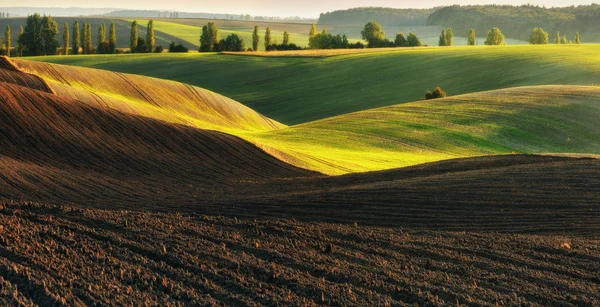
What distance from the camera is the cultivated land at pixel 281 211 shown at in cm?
1191

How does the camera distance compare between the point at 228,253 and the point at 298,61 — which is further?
the point at 298,61

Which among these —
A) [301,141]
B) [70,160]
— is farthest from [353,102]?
[70,160]

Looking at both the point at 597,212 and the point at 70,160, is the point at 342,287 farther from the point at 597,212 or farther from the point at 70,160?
the point at 70,160

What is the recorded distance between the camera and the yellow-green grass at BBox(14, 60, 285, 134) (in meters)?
43.8

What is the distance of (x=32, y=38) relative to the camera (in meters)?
116

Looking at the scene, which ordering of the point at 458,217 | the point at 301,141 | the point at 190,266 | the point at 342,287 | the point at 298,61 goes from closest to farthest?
the point at 342,287, the point at 190,266, the point at 458,217, the point at 301,141, the point at 298,61

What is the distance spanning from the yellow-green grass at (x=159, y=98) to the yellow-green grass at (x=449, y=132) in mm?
4755

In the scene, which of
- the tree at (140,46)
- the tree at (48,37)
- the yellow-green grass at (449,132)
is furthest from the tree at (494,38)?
the yellow-green grass at (449,132)

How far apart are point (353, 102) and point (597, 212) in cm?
5843

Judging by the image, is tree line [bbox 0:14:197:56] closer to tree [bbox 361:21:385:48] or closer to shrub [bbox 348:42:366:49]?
shrub [bbox 348:42:366:49]

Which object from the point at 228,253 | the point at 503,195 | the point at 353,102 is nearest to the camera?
the point at 228,253

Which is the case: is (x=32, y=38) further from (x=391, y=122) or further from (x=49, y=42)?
(x=391, y=122)

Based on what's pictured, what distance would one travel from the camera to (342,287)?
12.0 meters

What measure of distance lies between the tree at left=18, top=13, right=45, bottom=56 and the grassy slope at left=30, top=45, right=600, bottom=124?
13.7 m
